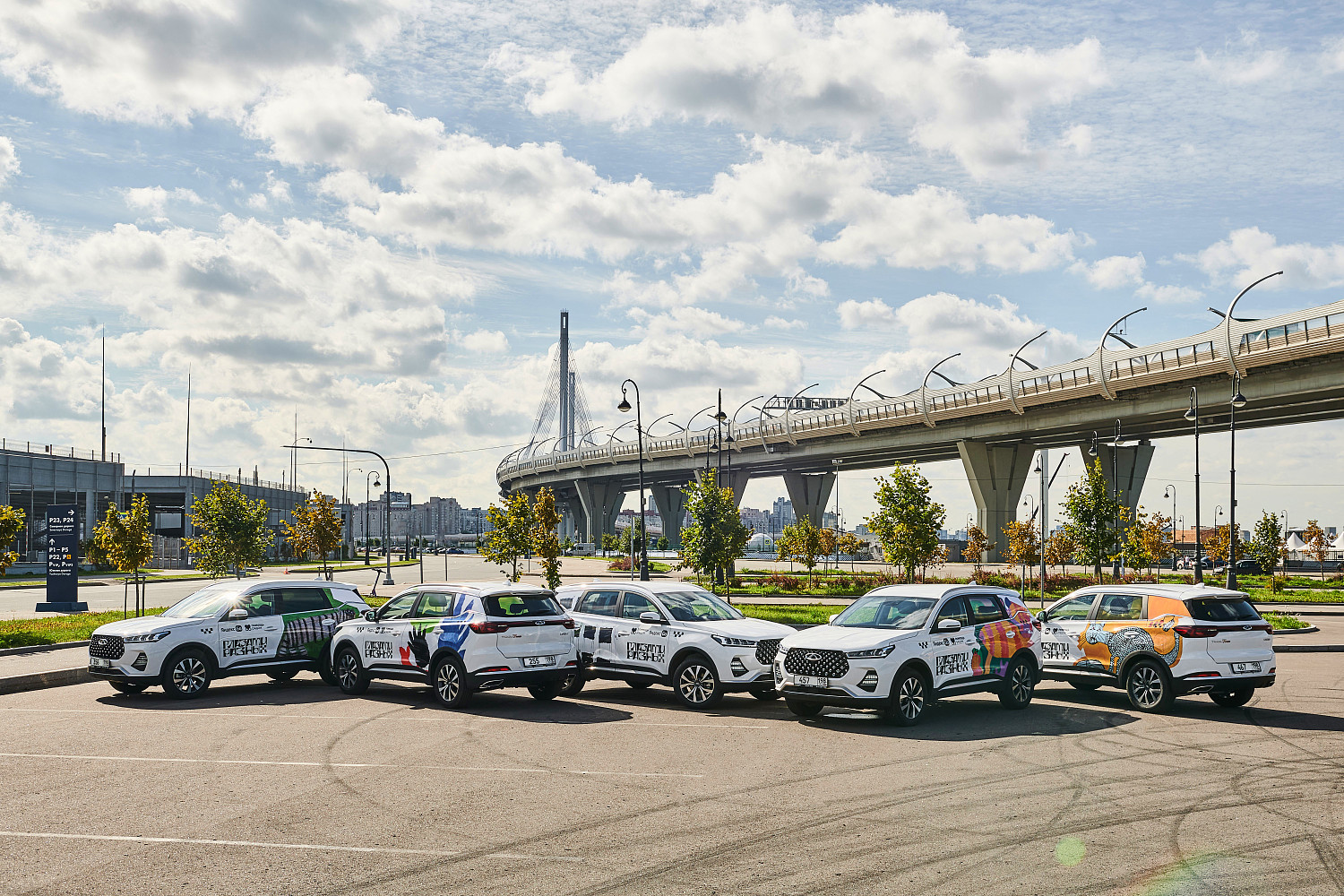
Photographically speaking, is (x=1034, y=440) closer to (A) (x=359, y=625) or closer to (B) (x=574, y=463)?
(B) (x=574, y=463)

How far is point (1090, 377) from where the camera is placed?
6094 cm

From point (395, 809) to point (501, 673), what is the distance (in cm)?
565

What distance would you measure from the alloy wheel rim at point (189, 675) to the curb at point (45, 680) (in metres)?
2.13

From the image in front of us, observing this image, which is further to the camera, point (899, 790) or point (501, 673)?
point (501, 673)

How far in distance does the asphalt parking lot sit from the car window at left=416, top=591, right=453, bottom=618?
139 cm

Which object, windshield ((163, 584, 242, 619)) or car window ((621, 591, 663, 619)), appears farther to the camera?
windshield ((163, 584, 242, 619))

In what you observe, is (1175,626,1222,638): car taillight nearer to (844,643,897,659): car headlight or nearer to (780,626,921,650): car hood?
(780,626,921,650): car hood

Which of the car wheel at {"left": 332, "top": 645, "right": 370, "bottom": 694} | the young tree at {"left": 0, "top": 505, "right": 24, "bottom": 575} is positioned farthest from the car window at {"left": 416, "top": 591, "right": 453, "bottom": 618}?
the young tree at {"left": 0, "top": 505, "right": 24, "bottom": 575}

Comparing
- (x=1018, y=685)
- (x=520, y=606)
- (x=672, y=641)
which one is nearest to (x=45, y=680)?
(x=520, y=606)

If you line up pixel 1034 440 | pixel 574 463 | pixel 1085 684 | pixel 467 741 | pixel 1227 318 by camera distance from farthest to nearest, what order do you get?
pixel 574 463 → pixel 1034 440 → pixel 1227 318 → pixel 1085 684 → pixel 467 741

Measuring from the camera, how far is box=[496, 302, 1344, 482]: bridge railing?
48.8m

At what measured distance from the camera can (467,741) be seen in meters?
11.6

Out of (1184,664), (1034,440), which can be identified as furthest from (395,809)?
(1034,440)

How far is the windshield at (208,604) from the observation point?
16.0 meters
